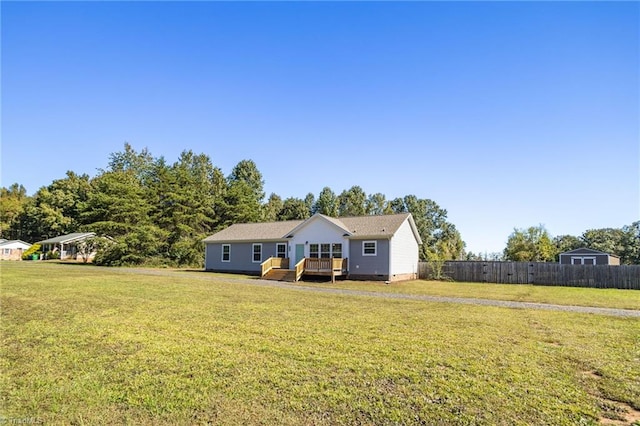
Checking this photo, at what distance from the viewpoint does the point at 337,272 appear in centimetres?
2212

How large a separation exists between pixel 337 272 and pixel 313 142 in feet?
27.4

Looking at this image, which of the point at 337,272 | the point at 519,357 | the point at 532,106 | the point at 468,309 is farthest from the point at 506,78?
the point at 337,272

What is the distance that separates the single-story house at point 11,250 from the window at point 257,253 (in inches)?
1797

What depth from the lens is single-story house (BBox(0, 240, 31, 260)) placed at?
5147cm

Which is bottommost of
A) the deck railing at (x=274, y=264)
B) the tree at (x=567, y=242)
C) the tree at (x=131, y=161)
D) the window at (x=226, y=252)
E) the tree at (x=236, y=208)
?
the deck railing at (x=274, y=264)

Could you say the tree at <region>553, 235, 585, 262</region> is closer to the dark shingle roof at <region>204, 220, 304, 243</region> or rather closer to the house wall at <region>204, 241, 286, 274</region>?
the dark shingle roof at <region>204, 220, 304, 243</region>

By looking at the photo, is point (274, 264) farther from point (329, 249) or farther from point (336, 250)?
point (336, 250)

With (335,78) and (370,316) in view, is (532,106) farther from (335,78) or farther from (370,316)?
(370,316)

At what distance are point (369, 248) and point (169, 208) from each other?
24.2 m

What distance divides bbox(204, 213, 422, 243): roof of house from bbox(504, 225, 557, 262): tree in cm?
2239

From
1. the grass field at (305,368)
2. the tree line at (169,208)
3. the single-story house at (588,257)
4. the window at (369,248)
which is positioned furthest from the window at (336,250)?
the single-story house at (588,257)

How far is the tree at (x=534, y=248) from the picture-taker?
138 ft

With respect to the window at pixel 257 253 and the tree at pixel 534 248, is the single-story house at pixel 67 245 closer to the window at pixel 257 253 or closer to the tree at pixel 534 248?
the window at pixel 257 253

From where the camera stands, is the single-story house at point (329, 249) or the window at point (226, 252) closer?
the single-story house at point (329, 249)
